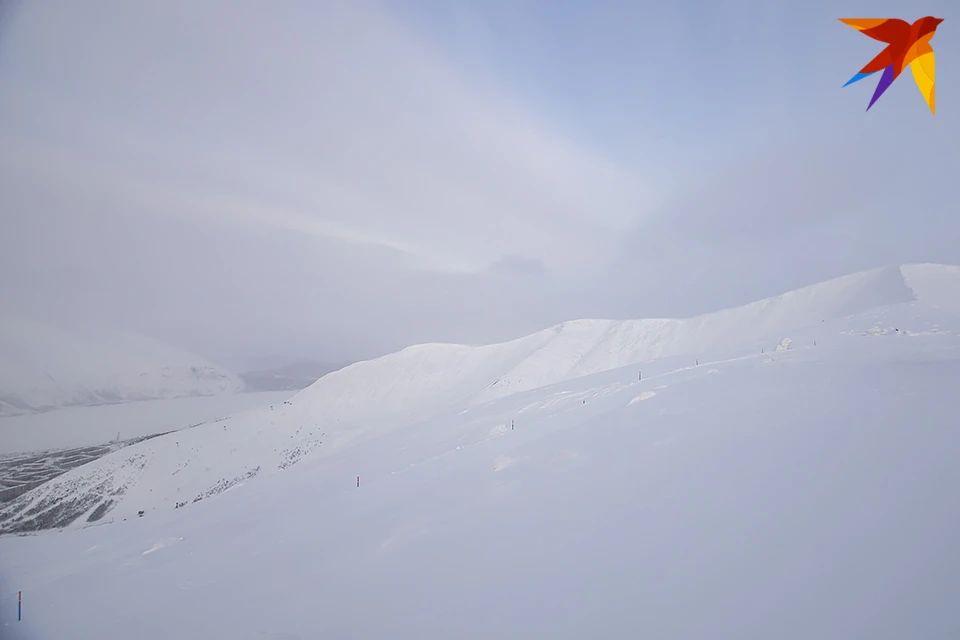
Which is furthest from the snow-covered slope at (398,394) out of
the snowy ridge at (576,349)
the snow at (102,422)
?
the snow at (102,422)

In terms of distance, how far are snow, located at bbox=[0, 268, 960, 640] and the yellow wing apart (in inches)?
179

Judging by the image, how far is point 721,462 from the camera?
630 cm

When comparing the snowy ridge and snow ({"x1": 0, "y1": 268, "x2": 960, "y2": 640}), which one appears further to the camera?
the snowy ridge

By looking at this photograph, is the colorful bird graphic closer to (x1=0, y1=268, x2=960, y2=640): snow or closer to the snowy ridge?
(x1=0, y1=268, x2=960, y2=640): snow

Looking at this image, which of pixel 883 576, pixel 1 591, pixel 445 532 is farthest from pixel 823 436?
pixel 1 591

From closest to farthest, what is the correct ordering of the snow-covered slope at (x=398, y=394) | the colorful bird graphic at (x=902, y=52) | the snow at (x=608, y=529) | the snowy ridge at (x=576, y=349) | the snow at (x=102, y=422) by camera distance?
the snow at (x=608, y=529), the colorful bird graphic at (x=902, y=52), the snowy ridge at (x=576, y=349), the snow-covered slope at (x=398, y=394), the snow at (x=102, y=422)

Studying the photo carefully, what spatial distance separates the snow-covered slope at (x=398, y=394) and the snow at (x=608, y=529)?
13676 mm

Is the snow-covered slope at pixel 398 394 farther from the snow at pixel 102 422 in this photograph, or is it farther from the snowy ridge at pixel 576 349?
the snow at pixel 102 422

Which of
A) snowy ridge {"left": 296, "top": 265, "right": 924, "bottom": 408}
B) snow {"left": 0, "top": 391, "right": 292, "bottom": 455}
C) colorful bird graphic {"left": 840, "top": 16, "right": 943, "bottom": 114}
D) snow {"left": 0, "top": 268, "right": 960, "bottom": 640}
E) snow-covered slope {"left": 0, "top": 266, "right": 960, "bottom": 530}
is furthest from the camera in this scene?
snow {"left": 0, "top": 391, "right": 292, "bottom": 455}

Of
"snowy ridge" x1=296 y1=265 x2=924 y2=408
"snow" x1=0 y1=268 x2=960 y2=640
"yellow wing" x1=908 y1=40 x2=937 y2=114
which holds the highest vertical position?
"yellow wing" x1=908 y1=40 x2=937 y2=114

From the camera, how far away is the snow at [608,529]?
366 cm

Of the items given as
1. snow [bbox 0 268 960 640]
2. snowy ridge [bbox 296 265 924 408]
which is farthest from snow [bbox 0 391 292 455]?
snow [bbox 0 268 960 640]

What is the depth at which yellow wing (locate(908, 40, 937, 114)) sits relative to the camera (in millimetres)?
5715

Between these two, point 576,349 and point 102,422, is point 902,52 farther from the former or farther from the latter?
point 102,422
